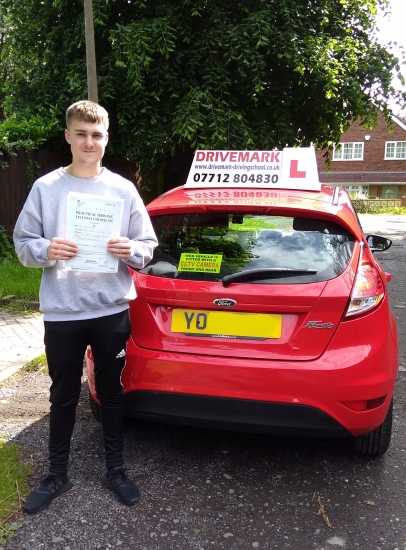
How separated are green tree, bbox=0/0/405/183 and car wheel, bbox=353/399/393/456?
288 inches

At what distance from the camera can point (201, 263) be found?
2.89m

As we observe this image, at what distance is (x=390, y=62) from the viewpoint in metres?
11.3

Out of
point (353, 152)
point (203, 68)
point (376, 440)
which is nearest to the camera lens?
point (376, 440)

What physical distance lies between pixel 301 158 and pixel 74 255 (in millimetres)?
1863

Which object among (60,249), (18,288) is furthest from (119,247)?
(18,288)

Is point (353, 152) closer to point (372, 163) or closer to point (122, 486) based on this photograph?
point (372, 163)

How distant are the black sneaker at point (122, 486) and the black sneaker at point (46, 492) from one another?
209 millimetres

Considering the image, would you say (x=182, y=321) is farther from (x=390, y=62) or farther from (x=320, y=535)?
(x=390, y=62)

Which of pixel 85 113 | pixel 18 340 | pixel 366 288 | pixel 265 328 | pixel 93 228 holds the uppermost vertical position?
pixel 85 113

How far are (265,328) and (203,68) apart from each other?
8742 millimetres

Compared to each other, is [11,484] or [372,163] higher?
[372,163]

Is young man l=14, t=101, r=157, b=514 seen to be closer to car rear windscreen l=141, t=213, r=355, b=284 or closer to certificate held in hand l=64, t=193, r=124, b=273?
certificate held in hand l=64, t=193, r=124, b=273

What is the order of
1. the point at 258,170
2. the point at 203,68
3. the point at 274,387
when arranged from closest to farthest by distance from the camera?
the point at 274,387 → the point at 258,170 → the point at 203,68

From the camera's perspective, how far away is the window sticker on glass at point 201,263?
2865 millimetres
